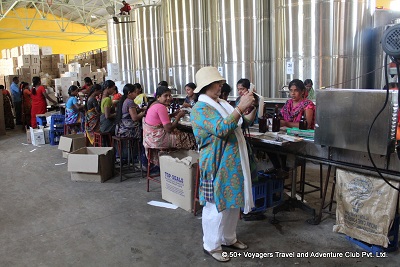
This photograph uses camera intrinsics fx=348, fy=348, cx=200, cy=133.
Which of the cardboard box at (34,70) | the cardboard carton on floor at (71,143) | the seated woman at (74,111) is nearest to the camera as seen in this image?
the cardboard carton on floor at (71,143)

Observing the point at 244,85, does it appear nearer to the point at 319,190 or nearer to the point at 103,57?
the point at 319,190

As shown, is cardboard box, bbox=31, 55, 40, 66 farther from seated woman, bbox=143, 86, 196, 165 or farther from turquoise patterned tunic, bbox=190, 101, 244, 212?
turquoise patterned tunic, bbox=190, 101, 244, 212

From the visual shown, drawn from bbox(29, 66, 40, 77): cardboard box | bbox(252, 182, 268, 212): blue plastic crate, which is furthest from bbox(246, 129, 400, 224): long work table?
bbox(29, 66, 40, 77): cardboard box

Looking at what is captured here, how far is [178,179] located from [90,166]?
5.00 ft

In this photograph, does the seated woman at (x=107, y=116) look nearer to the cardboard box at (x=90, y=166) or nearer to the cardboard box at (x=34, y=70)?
the cardboard box at (x=90, y=166)

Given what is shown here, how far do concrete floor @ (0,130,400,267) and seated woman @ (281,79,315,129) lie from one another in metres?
0.88

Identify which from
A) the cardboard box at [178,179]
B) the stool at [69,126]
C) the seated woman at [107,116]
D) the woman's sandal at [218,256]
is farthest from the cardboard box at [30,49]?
the woman's sandal at [218,256]

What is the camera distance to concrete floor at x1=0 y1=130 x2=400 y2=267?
2.64m

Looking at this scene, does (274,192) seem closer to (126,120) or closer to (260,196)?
(260,196)

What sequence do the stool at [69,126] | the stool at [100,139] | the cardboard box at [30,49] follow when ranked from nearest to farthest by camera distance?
the stool at [100,139] → the stool at [69,126] → the cardboard box at [30,49]

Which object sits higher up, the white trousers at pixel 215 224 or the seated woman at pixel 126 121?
the seated woman at pixel 126 121

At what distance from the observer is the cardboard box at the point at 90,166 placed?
176 inches

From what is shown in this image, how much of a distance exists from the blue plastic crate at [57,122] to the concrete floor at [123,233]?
2.96 metres

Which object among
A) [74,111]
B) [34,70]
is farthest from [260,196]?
[34,70]
